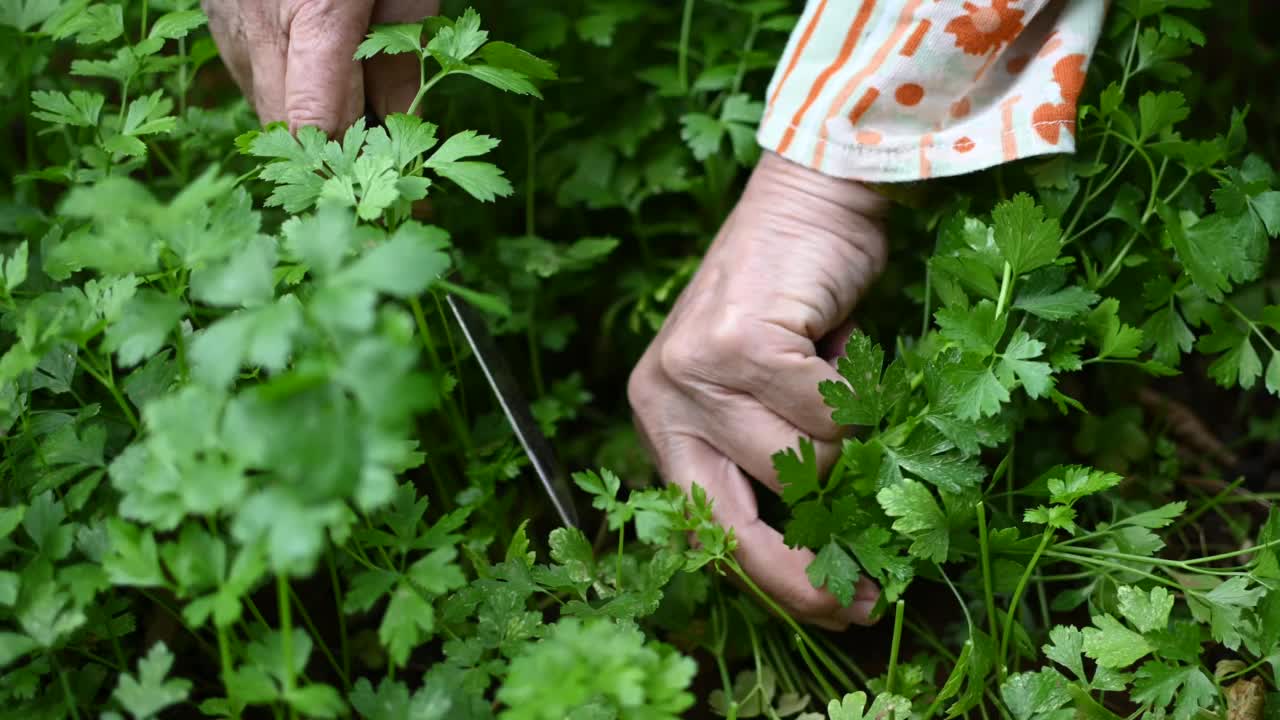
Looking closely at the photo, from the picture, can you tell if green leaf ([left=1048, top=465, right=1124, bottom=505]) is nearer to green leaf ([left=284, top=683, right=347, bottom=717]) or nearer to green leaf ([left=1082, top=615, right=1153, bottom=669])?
green leaf ([left=1082, top=615, right=1153, bottom=669])

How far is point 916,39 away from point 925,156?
0.14 metres

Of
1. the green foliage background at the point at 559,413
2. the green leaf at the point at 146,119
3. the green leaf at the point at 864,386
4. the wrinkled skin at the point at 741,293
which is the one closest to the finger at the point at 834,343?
the wrinkled skin at the point at 741,293

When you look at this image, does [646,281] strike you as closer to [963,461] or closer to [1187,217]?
[963,461]

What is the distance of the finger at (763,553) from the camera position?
125cm

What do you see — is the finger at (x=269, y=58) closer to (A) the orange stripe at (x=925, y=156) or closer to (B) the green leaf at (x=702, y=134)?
(B) the green leaf at (x=702, y=134)

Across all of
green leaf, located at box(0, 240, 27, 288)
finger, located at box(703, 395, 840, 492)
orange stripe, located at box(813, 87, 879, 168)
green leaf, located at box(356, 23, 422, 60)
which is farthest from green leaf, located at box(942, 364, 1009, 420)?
green leaf, located at box(0, 240, 27, 288)

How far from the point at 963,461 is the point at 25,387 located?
3.27 ft

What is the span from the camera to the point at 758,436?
1265mm

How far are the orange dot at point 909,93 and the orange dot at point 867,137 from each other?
49mm

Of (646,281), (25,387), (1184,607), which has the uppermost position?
(25,387)

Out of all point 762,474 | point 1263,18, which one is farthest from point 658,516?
point 1263,18

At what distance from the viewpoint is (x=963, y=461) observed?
112cm

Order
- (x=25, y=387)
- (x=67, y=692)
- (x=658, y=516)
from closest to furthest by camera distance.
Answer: (x=67, y=692) → (x=25, y=387) → (x=658, y=516)

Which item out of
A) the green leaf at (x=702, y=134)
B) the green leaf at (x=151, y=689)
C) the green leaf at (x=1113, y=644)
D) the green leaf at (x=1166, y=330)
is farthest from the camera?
the green leaf at (x=702, y=134)
